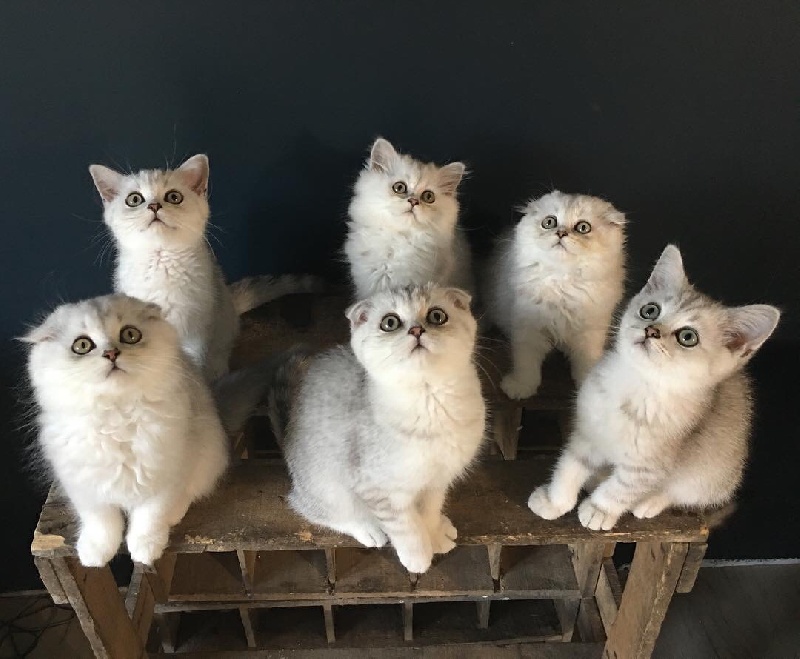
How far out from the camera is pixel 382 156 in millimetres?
1523

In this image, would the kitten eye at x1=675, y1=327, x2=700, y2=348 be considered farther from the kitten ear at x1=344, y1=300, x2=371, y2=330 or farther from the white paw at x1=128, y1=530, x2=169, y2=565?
the white paw at x1=128, y1=530, x2=169, y2=565

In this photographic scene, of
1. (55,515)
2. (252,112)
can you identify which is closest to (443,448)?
(55,515)

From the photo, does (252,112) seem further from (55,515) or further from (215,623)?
(215,623)

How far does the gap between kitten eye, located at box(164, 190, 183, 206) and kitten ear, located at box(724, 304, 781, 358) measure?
1104 millimetres

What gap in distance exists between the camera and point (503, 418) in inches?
66.3

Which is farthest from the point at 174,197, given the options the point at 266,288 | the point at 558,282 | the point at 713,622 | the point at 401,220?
the point at 713,622

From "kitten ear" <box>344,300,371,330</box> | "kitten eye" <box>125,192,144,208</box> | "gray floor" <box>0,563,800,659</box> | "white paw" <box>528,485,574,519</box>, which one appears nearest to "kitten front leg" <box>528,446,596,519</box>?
"white paw" <box>528,485,574,519</box>

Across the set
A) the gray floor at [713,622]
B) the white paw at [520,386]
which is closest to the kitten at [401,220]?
the white paw at [520,386]

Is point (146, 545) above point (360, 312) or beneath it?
beneath

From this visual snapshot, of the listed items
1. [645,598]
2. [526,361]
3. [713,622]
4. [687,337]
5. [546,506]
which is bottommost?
[713,622]

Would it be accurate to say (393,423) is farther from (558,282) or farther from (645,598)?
(645,598)

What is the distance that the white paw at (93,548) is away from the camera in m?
1.25

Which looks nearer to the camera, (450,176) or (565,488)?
(565,488)

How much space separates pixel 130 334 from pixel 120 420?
0.15 metres
